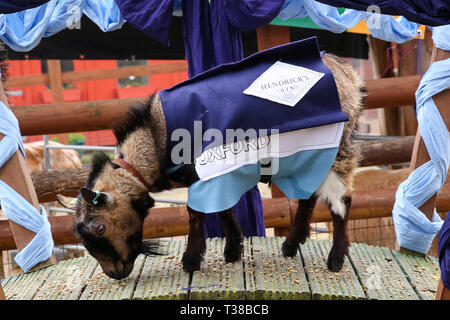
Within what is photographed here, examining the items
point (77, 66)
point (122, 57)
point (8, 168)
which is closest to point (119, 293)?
point (8, 168)

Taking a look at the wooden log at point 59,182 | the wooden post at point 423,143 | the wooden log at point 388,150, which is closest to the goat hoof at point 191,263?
the wooden post at point 423,143

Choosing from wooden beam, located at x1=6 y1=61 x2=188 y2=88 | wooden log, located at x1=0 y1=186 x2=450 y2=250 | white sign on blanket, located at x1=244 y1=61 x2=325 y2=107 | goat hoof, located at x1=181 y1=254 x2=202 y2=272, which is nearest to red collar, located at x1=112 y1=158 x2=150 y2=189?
goat hoof, located at x1=181 y1=254 x2=202 y2=272

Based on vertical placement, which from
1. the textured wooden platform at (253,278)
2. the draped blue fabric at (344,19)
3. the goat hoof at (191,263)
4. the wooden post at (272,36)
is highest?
the draped blue fabric at (344,19)

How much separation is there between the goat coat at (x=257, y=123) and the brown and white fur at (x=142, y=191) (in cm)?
12

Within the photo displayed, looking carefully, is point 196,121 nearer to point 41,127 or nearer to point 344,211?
point 344,211

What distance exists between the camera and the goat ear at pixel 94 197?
2.55 m

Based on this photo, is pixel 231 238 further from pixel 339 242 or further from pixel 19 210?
pixel 19 210

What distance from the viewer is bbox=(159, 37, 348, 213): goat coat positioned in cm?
277

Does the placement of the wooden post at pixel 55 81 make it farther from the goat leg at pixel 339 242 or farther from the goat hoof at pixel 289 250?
the goat leg at pixel 339 242

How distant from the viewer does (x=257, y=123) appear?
2.78 m

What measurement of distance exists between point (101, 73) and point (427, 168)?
27.2ft

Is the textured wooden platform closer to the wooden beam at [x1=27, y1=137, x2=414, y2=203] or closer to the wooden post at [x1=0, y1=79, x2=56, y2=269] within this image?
the wooden post at [x1=0, y1=79, x2=56, y2=269]

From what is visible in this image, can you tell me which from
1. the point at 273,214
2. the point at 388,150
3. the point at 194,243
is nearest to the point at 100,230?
the point at 194,243

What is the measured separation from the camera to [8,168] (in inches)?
135
